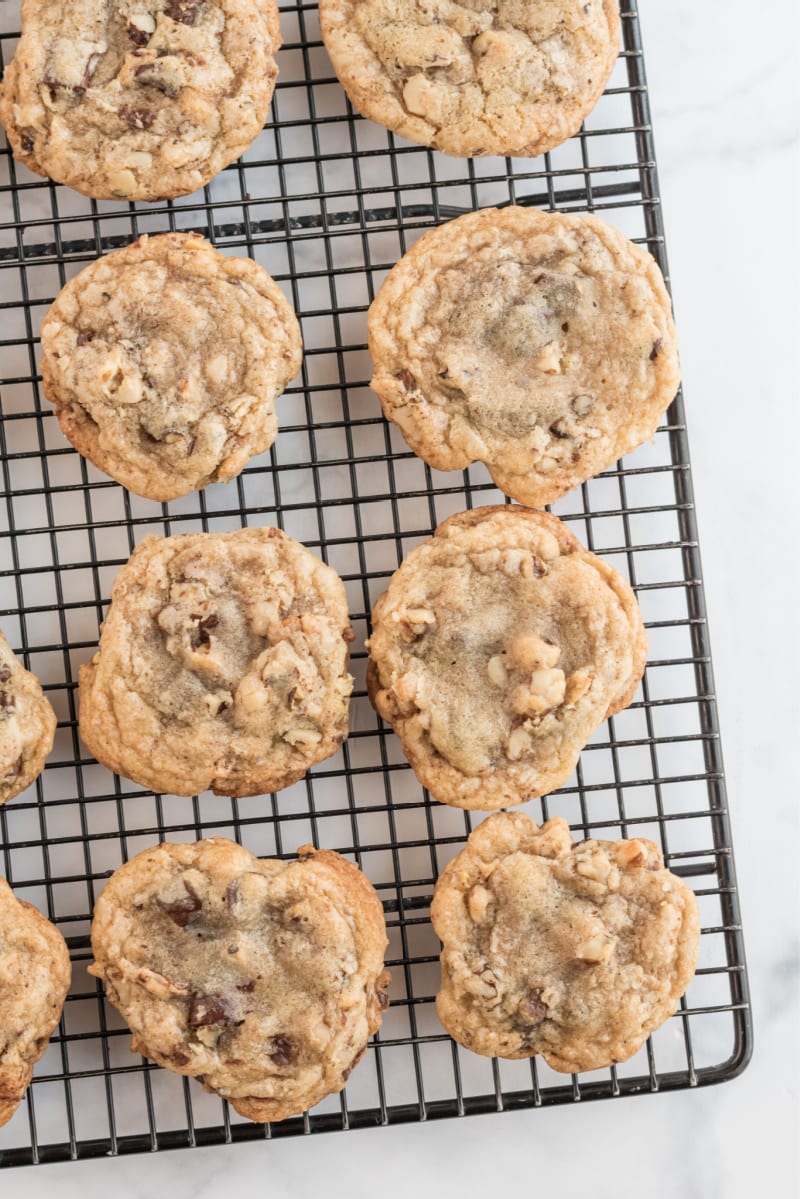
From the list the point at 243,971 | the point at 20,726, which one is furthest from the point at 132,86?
the point at 243,971

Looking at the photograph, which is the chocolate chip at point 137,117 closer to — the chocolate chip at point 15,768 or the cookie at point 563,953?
the chocolate chip at point 15,768

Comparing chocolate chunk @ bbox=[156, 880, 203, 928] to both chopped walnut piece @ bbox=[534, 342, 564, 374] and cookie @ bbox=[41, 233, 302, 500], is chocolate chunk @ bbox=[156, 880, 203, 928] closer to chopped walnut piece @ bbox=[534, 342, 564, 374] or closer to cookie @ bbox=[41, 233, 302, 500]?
cookie @ bbox=[41, 233, 302, 500]

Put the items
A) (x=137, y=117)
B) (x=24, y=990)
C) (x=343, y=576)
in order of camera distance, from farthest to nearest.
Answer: (x=343, y=576)
(x=137, y=117)
(x=24, y=990)

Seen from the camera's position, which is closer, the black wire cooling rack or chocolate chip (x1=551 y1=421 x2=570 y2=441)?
chocolate chip (x1=551 y1=421 x2=570 y2=441)

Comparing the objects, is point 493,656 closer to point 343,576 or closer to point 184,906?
point 343,576

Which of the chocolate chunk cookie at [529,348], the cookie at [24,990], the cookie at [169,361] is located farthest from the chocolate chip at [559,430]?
the cookie at [24,990]

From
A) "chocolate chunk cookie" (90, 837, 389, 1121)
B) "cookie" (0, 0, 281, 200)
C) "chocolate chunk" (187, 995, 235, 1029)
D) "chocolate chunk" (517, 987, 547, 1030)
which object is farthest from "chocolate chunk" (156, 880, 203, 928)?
"cookie" (0, 0, 281, 200)
